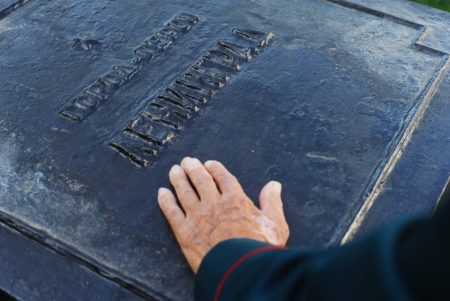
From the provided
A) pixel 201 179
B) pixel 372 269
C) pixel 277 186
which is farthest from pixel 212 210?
pixel 372 269

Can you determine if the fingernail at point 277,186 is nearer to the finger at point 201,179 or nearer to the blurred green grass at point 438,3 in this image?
the finger at point 201,179

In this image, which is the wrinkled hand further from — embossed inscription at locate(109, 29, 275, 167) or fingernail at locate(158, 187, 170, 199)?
embossed inscription at locate(109, 29, 275, 167)

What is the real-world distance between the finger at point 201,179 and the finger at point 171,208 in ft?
0.25

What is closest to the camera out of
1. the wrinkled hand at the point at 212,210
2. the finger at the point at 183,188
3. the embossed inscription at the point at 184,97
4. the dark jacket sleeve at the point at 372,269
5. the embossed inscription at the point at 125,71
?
the dark jacket sleeve at the point at 372,269

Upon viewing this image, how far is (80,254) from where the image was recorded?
168cm

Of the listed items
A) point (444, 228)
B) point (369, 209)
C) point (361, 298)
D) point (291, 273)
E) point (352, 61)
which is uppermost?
point (444, 228)

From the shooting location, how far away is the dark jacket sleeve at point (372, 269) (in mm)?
891

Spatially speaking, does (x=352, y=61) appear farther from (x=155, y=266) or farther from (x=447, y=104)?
(x=155, y=266)

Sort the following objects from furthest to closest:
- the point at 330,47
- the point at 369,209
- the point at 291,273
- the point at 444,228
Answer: the point at 330,47, the point at 369,209, the point at 291,273, the point at 444,228

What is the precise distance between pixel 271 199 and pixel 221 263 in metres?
0.37

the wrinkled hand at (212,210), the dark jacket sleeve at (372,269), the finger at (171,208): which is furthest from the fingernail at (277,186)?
the dark jacket sleeve at (372,269)

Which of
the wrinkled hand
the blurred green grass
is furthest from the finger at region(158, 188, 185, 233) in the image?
the blurred green grass

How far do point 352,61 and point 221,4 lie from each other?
599mm

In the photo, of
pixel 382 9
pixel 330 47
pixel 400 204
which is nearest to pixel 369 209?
pixel 400 204
